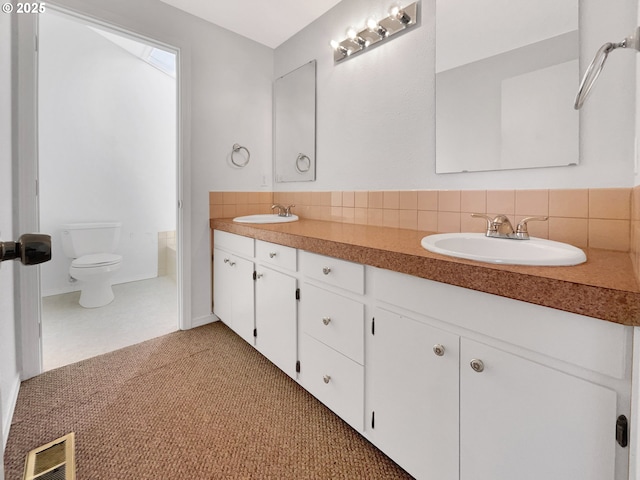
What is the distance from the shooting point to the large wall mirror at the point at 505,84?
3.78 ft

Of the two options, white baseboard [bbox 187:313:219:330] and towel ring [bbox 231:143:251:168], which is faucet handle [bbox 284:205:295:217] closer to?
towel ring [bbox 231:143:251:168]

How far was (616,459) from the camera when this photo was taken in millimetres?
646

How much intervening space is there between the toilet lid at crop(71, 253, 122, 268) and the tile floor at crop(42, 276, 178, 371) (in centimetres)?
39

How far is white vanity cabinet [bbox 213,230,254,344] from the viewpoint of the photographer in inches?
75.0

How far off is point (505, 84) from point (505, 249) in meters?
0.71

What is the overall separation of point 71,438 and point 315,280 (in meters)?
1.18

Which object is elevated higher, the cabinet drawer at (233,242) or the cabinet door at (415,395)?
the cabinet drawer at (233,242)

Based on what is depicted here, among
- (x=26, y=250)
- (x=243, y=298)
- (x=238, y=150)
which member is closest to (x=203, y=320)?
(x=243, y=298)

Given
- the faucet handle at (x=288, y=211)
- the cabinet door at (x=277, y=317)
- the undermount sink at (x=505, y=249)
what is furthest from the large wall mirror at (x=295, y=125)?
the undermount sink at (x=505, y=249)

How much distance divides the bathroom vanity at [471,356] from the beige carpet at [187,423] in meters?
0.14

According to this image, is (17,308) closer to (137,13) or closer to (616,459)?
(137,13)

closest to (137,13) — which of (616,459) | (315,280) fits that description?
(315,280)

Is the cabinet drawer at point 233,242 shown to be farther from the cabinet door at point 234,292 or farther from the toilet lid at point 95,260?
the toilet lid at point 95,260

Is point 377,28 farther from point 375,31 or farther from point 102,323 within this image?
point 102,323
